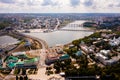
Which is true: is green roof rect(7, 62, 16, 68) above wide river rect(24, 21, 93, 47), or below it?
above

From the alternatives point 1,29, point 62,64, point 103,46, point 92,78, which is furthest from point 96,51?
point 1,29

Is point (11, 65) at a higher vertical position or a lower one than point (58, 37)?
higher

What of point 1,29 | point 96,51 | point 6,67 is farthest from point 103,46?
point 1,29

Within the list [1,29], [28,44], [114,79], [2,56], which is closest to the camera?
[114,79]

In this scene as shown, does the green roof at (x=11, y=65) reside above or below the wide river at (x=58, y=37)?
above

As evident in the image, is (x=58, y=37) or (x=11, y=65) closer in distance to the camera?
(x=11, y=65)

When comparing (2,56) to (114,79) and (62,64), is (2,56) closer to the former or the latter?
(62,64)

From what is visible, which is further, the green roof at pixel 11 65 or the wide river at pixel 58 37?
the wide river at pixel 58 37

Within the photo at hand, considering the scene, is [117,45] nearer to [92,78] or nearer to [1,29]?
[92,78]

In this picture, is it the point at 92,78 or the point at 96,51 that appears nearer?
the point at 92,78

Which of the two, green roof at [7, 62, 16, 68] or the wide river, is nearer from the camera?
→ green roof at [7, 62, 16, 68]

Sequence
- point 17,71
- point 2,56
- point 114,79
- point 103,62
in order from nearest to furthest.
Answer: point 114,79 < point 17,71 < point 103,62 < point 2,56
